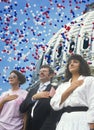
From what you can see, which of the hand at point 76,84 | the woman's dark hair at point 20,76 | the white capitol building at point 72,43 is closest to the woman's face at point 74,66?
the hand at point 76,84

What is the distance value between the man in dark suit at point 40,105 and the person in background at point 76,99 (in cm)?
42

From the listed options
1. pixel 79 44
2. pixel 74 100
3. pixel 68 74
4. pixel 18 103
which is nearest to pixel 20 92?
pixel 18 103

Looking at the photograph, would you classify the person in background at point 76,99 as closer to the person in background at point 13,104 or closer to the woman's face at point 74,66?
the woman's face at point 74,66

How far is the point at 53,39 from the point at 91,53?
998cm

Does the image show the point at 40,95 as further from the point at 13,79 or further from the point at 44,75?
the point at 13,79

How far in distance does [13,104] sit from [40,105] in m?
0.47

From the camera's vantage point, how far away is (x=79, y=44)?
45.1 metres

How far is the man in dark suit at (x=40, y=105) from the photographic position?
5.24m

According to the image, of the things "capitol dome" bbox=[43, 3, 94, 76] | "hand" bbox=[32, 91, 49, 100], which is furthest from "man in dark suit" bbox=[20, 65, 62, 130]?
"capitol dome" bbox=[43, 3, 94, 76]

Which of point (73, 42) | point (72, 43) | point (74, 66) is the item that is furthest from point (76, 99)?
point (72, 43)

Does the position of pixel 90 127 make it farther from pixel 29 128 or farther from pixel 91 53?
pixel 91 53

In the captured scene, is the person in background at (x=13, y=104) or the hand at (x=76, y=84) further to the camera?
the person in background at (x=13, y=104)

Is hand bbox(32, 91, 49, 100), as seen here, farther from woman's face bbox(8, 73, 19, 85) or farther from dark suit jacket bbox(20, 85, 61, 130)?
woman's face bbox(8, 73, 19, 85)

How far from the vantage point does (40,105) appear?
5281mm
